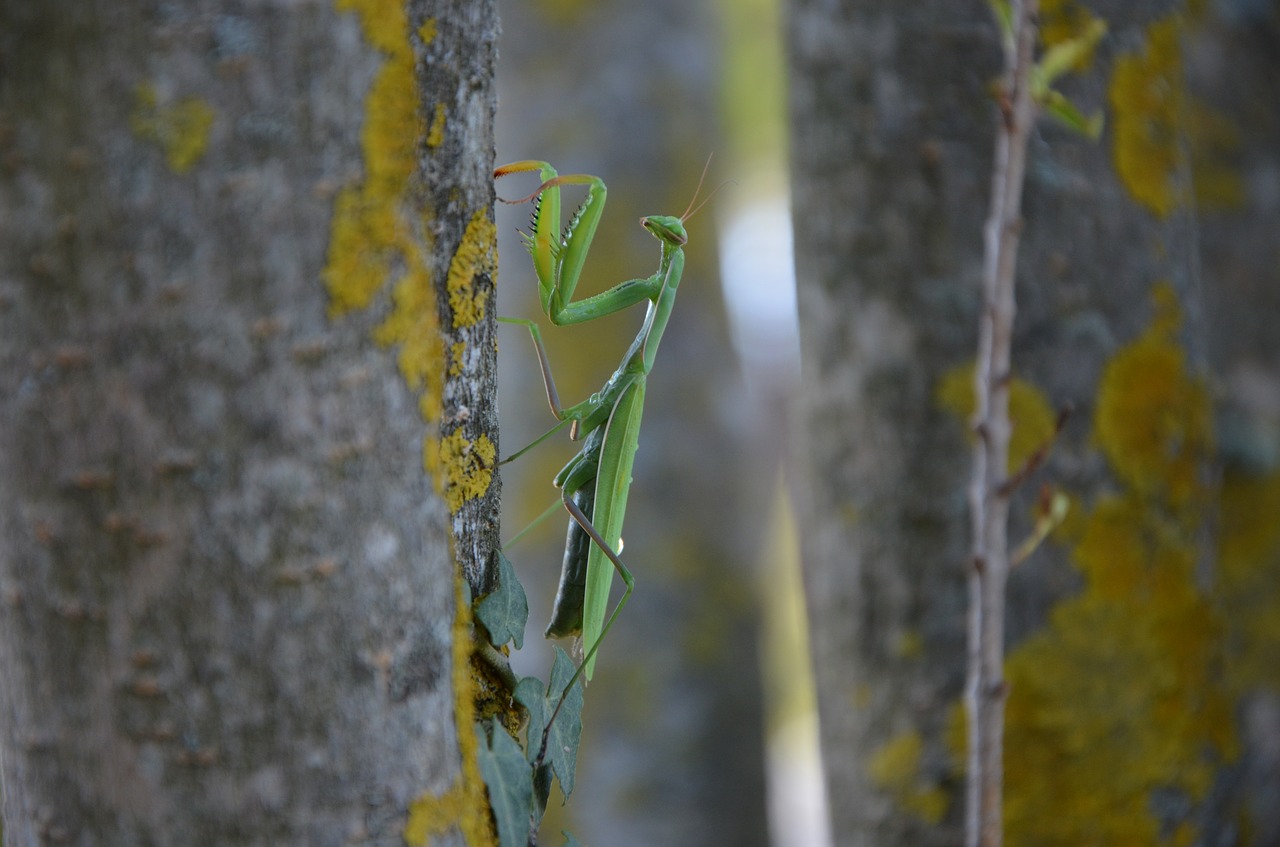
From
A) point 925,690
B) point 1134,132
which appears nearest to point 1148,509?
point 925,690

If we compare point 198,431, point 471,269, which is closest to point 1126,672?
point 471,269

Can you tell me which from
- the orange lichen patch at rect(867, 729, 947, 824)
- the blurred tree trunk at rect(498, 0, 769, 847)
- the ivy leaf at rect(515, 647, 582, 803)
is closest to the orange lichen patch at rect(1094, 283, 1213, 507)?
the orange lichen patch at rect(867, 729, 947, 824)

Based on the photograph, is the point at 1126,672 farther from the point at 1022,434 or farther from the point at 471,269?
the point at 471,269

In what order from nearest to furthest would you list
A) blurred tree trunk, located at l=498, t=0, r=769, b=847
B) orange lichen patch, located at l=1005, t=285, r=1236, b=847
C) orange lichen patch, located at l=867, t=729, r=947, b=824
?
orange lichen patch, located at l=1005, t=285, r=1236, b=847 < orange lichen patch, located at l=867, t=729, r=947, b=824 < blurred tree trunk, located at l=498, t=0, r=769, b=847

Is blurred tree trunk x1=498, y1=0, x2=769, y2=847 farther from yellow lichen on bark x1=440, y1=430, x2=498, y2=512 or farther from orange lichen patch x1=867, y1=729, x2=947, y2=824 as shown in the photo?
yellow lichen on bark x1=440, y1=430, x2=498, y2=512

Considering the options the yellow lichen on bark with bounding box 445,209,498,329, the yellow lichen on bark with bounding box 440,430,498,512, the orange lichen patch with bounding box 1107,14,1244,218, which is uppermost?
the orange lichen patch with bounding box 1107,14,1244,218

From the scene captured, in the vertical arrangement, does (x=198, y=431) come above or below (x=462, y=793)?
above
